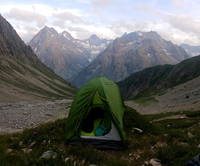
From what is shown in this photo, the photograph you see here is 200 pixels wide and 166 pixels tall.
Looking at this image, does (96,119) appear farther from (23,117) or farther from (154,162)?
(23,117)

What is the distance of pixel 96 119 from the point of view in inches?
592

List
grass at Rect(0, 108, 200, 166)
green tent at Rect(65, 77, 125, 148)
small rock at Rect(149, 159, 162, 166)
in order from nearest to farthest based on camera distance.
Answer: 1. grass at Rect(0, 108, 200, 166)
2. small rock at Rect(149, 159, 162, 166)
3. green tent at Rect(65, 77, 125, 148)

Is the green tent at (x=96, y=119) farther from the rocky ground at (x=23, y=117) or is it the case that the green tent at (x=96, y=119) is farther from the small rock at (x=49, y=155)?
Result: the rocky ground at (x=23, y=117)

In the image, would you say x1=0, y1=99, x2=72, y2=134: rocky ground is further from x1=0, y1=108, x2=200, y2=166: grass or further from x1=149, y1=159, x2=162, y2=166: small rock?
x1=149, y1=159, x2=162, y2=166: small rock

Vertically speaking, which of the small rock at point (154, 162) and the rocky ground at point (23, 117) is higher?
the rocky ground at point (23, 117)

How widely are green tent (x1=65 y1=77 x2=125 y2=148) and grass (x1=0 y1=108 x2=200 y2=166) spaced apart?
63cm

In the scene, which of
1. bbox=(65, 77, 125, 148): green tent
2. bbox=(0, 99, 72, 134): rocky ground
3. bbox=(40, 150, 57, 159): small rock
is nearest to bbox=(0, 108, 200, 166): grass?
bbox=(40, 150, 57, 159): small rock

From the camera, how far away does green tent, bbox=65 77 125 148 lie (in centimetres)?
1420

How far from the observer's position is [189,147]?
40.3 feet

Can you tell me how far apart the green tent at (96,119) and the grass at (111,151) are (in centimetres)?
63

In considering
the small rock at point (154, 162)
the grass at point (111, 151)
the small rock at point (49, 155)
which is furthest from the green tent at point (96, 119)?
the small rock at point (49, 155)

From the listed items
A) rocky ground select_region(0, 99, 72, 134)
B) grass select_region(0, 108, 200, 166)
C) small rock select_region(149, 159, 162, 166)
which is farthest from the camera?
rocky ground select_region(0, 99, 72, 134)

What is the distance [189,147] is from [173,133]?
3.43 metres

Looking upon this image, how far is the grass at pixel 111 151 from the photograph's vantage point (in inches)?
417
